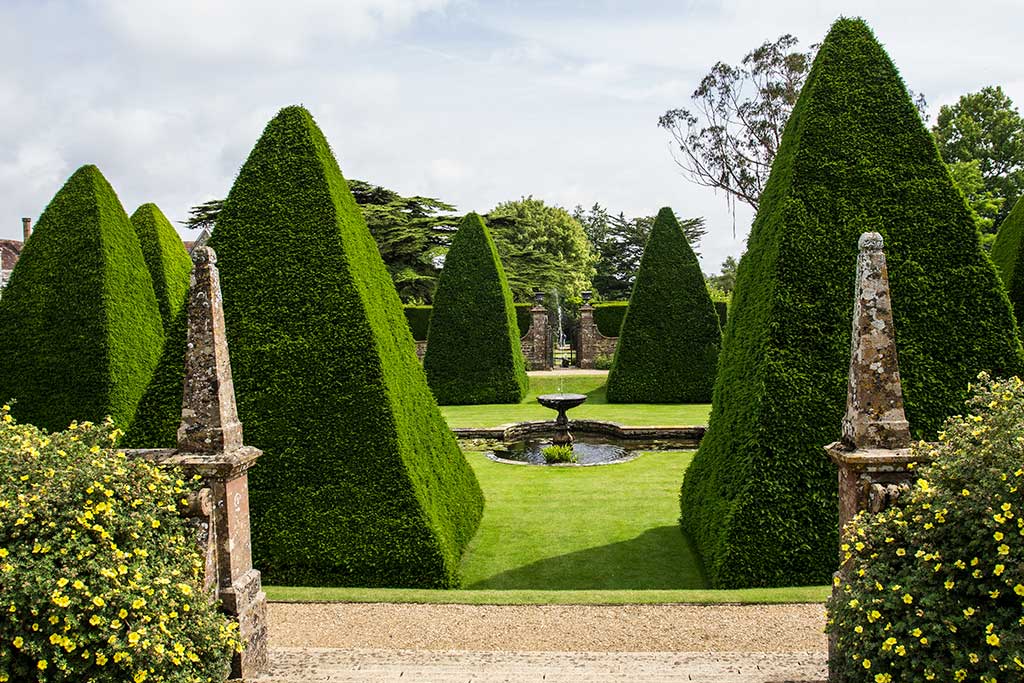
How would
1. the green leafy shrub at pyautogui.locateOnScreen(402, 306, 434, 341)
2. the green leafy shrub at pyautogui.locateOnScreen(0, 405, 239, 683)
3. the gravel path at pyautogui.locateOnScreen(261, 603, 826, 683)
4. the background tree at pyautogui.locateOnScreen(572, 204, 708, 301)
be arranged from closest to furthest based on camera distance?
1. the green leafy shrub at pyautogui.locateOnScreen(0, 405, 239, 683)
2. the gravel path at pyautogui.locateOnScreen(261, 603, 826, 683)
3. the green leafy shrub at pyautogui.locateOnScreen(402, 306, 434, 341)
4. the background tree at pyautogui.locateOnScreen(572, 204, 708, 301)

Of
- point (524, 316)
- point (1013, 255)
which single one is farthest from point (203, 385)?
point (524, 316)

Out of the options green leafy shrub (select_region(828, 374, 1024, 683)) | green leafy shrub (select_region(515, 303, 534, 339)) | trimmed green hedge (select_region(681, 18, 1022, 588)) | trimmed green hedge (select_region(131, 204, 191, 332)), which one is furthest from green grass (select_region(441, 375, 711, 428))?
green leafy shrub (select_region(828, 374, 1024, 683))

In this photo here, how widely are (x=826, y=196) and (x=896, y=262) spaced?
91 centimetres

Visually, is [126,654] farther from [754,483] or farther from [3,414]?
[754,483]

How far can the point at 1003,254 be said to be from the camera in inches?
476

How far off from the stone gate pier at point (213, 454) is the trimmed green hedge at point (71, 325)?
729cm

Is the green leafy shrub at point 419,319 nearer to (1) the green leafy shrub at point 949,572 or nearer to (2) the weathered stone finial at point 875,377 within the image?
(2) the weathered stone finial at point 875,377

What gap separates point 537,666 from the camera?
486 cm

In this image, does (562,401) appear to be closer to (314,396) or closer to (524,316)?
(314,396)

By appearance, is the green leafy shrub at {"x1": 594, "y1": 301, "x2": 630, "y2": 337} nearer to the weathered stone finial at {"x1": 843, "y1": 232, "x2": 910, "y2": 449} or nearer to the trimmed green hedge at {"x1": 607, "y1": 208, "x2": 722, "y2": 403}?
the trimmed green hedge at {"x1": 607, "y1": 208, "x2": 722, "y2": 403}

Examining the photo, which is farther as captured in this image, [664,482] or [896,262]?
[664,482]

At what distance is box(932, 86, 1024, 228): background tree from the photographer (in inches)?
1348

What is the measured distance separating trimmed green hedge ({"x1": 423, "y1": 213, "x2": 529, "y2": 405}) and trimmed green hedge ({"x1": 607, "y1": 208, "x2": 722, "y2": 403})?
3.83 metres

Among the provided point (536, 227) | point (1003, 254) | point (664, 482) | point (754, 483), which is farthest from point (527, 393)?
point (536, 227)
